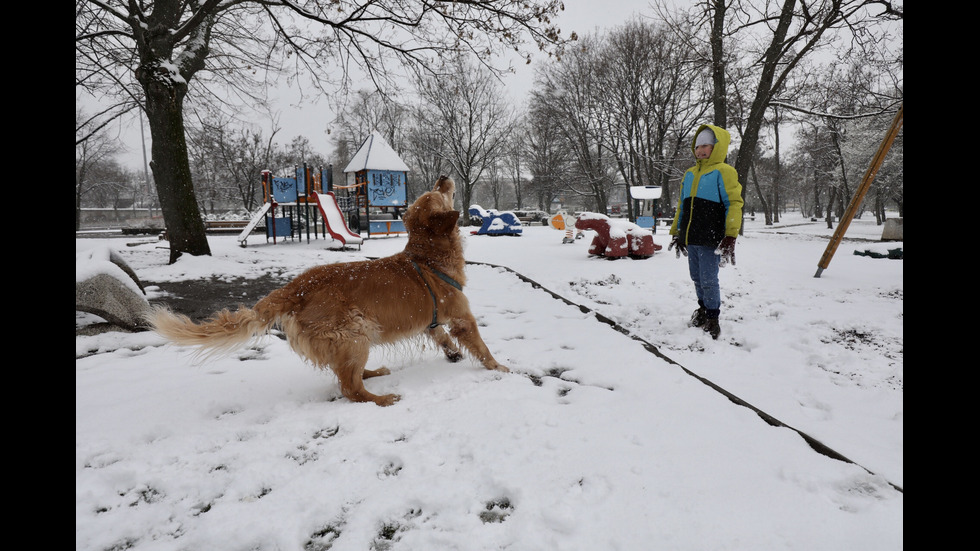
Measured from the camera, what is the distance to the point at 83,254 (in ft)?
14.3

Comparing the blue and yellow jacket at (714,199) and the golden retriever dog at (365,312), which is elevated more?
the blue and yellow jacket at (714,199)

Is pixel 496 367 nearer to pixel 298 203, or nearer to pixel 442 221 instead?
pixel 442 221

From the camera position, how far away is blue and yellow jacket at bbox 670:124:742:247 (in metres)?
4.23

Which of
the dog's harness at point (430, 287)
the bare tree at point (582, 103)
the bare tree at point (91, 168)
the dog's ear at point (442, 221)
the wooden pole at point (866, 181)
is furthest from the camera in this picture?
the bare tree at point (91, 168)

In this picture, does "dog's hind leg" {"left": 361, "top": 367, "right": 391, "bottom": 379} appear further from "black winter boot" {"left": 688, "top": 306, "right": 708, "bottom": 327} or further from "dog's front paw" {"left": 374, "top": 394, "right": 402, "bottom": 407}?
"black winter boot" {"left": 688, "top": 306, "right": 708, "bottom": 327}

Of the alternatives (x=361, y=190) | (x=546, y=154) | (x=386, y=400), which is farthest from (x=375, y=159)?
(x=546, y=154)

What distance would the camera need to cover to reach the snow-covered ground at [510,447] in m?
1.49

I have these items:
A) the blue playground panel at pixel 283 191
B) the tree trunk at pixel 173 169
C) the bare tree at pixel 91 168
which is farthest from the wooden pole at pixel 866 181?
the bare tree at pixel 91 168

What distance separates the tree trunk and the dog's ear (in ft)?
27.7

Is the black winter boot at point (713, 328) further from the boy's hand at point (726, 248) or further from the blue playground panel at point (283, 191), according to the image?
the blue playground panel at point (283, 191)

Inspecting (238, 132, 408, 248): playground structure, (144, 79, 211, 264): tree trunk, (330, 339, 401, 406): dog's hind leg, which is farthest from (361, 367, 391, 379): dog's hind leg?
(238, 132, 408, 248): playground structure

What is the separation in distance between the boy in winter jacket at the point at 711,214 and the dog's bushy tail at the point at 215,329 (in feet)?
13.5
